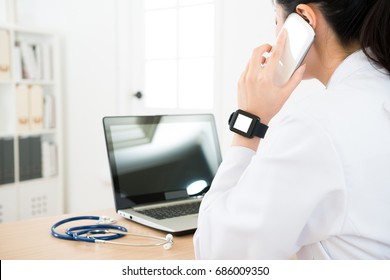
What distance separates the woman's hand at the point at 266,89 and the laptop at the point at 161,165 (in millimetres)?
440

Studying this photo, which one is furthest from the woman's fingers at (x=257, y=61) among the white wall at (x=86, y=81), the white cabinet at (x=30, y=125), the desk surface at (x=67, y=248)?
the white cabinet at (x=30, y=125)

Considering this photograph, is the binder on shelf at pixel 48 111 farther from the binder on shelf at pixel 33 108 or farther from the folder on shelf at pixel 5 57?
the folder on shelf at pixel 5 57

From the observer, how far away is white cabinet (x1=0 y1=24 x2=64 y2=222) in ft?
10.2

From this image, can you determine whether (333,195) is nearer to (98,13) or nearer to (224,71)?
(224,71)

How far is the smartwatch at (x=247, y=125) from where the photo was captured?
2.92ft

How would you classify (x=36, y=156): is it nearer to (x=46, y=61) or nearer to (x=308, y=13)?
(x=46, y=61)

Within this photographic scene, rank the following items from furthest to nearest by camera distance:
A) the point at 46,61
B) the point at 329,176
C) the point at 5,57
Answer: the point at 46,61 < the point at 5,57 < the point at 329,176

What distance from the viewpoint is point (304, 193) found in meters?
0.69

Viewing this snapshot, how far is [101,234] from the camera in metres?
1.19

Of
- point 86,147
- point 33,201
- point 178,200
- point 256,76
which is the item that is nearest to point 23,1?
point 86,147

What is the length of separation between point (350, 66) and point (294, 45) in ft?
0.49

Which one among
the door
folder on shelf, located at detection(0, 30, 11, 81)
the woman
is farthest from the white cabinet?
the woman

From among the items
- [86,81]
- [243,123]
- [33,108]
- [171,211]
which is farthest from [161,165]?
[33,108]
